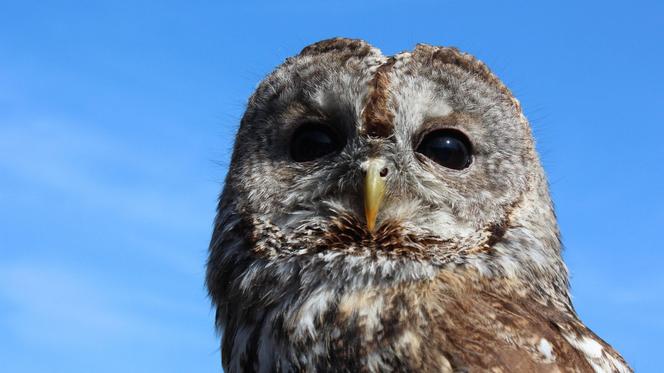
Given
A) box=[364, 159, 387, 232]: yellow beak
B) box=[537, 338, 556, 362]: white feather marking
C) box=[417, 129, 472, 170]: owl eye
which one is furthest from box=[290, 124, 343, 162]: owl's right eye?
box=[537, 338, 556, 362]: white feather marking

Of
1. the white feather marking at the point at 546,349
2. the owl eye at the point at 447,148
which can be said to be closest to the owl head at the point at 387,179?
the owl eye at the point at 447,148

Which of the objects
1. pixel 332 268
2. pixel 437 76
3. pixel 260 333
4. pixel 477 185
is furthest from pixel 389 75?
pixel 260 333

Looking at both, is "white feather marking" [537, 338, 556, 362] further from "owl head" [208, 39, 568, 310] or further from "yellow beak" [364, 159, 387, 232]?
"yellow beak" [364, 159, 387, 232]

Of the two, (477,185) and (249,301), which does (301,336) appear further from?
(477,185)

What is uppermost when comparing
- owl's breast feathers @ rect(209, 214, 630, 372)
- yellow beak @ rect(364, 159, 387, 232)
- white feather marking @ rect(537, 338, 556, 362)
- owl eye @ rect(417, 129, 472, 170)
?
owl eye @ rect(417, 129, 472, 170)

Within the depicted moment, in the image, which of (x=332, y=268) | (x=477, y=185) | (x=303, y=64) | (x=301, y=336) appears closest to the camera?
(x=301, y=336)

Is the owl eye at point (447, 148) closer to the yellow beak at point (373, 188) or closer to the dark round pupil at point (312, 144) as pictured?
the yellow beak at point (373, 188)

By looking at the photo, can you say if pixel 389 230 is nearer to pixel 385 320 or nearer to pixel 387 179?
pixel 387 179

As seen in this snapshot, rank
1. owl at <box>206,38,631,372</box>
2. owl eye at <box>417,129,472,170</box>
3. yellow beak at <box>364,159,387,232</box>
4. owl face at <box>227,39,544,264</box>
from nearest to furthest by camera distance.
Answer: owl at <box>206,38,631,372</box> < yellow beak at <box>364,159,387,232</box> < owl face at <box>227,39,544,264</box> < owl eye at <box>417,129,472,170</box>
